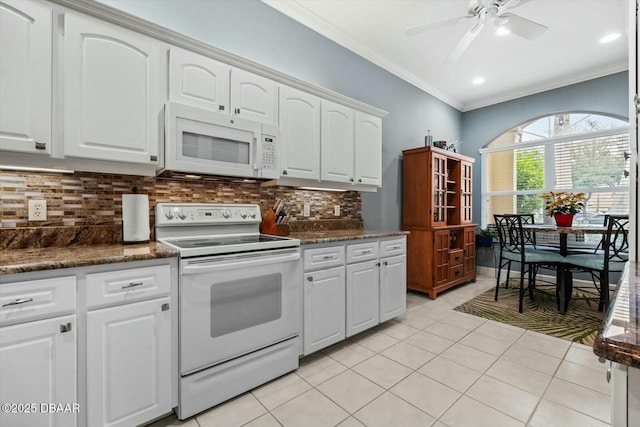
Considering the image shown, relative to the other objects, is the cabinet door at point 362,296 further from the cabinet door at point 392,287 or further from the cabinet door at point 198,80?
the cabinet door at point 198,80

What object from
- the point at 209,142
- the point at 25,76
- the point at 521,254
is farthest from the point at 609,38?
the point at 25,76

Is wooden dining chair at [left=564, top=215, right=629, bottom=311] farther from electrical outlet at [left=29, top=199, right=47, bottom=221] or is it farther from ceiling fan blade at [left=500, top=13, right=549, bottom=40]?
electrical outlet at [left=29, top=199, right=47, bottom=221]

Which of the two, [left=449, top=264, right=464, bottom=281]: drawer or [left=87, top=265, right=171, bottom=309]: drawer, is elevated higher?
[left=87, top=265, right=171, bottom=309]: drawer

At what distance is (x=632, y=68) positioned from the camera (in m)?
1.26

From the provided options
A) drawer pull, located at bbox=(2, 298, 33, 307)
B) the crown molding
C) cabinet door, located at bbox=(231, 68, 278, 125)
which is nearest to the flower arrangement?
the crown molding

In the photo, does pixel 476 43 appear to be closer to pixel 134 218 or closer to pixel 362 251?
pixel 362 251

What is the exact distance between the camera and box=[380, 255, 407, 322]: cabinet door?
8.90 ft

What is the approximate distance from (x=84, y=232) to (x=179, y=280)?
737mm

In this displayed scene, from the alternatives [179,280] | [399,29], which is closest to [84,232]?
[179,280]

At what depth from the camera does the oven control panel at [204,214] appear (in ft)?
6.62

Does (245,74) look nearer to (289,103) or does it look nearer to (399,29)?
A: (289,103)

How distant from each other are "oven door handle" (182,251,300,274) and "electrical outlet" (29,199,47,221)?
90 centimetres

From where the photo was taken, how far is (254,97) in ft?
7.28

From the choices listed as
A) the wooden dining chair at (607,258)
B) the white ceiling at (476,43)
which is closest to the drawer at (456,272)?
the wooden dining chair at (607,258)
